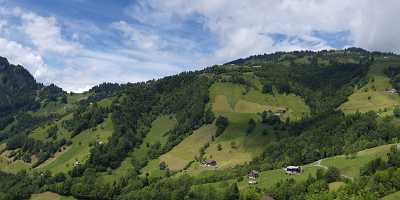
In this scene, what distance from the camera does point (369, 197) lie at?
19738cm

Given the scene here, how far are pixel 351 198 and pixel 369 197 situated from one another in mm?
6628

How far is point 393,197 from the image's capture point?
199m

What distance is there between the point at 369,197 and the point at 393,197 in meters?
10.1

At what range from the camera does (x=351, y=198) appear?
199 m

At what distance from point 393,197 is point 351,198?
16.4 metres
